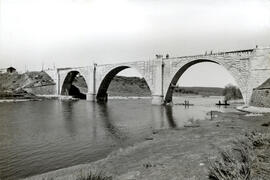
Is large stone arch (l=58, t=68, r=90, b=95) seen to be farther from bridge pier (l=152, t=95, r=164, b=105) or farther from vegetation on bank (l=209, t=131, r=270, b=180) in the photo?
vegetation on bank (l=209, t=131, r=270, b=180)

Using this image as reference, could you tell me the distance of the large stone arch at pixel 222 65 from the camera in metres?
37.1

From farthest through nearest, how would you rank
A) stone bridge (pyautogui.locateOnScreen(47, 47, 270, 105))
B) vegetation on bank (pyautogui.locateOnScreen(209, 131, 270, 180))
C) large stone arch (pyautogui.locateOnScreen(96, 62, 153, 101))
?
large stone arch (pyautogui.locateOnScreen(96, 62, 153, 101)) < stone bridge (pyautogui.locateOnScreen(47, 47, 270, 105)) < vegetation on bank (pyautogui.locateOnScreen(209, 131, 270, 180))

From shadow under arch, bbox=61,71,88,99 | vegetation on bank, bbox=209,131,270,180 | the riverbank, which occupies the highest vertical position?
shadow under arch, bbox=61,71,88,99

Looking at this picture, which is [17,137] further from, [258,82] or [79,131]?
[258,82]

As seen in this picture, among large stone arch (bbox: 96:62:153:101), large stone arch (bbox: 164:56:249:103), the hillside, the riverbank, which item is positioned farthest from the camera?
the hillside

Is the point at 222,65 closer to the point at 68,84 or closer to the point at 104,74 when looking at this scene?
the point at 104,74

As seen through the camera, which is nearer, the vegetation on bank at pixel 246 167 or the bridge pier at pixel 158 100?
the vegetation on bank at pixel 246 167

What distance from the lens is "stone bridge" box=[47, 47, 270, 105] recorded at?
3425 cm

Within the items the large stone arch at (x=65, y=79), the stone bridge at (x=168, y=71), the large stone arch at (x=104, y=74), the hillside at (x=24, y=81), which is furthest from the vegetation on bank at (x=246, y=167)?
the large stone arch at (x=65, y=79)

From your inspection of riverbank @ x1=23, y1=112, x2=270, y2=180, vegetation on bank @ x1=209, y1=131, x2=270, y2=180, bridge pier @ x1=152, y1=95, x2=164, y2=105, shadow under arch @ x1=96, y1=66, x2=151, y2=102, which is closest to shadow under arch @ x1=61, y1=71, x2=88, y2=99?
shadow under arch @ x1=96, y1=66, x2=151, y2=102

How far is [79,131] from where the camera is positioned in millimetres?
19391

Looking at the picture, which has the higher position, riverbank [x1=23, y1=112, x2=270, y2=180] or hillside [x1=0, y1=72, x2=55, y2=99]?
hillside [x1=0, y1=72, x2=55, y2=99]

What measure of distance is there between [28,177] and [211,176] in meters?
6.81

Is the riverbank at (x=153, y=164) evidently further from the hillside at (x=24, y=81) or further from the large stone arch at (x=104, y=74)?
the hillside at (x=24, y=81)
